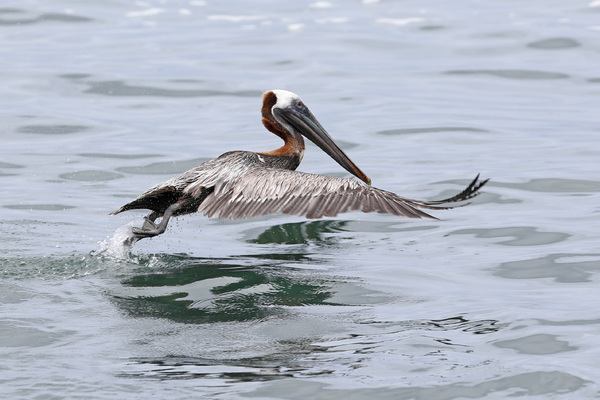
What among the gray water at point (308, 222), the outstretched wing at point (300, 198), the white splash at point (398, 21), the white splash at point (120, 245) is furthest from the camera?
the white splash at point (398, 21)

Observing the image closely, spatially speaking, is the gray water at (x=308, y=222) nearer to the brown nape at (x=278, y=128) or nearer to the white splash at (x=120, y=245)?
the white splash at (x=120, y=245)

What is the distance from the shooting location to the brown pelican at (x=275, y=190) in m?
7.86

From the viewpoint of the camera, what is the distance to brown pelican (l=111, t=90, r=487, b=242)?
786 centimetres

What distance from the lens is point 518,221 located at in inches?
395

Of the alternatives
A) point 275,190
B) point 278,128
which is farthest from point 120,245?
point 278,128

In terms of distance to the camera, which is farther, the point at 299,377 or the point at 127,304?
the point at 127,304

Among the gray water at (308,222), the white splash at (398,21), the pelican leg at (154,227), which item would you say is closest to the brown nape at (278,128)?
the gray water at (308,222)

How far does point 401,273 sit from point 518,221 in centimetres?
211

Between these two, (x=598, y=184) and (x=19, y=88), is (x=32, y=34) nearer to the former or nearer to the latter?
(x=19, y=88)

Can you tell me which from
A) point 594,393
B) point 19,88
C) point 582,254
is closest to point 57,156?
point 19,88

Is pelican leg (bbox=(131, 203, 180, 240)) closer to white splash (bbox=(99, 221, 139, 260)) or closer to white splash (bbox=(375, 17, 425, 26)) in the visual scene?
white splash (bbox=(99, 221, 139, 260))

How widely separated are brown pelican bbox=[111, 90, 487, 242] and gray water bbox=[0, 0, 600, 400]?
1.56 ft

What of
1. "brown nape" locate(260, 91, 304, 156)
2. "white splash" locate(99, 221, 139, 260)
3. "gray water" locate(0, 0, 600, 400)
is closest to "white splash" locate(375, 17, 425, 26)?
"gray water" locate(0, 0, 600, 400)

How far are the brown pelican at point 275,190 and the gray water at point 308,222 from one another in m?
0.48
